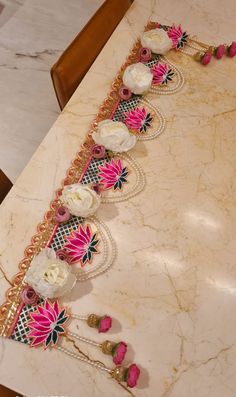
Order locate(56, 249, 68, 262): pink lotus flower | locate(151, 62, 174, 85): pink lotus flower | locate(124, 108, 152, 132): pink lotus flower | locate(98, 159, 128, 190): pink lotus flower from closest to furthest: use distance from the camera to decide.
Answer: locate(56, 249, 68, 262): pink lotus flower
locate(98, 159, 128, 190): pink lotus flower
locate(124, 108, 152, 132): pink lotus flower
locate(151, 62, 174, 85): pink lotus flower

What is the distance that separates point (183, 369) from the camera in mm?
913

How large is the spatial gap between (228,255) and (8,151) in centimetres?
136

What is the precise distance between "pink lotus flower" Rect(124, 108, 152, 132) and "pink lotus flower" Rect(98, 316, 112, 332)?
24.3 inches

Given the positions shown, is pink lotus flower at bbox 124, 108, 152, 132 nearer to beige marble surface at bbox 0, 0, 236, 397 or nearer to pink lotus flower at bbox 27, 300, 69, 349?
beige marble surface at bbox 0, 0, 236, 397

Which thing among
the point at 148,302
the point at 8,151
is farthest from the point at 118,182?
the point at 8,151

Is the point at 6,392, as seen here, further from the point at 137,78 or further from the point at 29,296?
the point at 137,78

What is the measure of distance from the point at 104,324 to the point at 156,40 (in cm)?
101

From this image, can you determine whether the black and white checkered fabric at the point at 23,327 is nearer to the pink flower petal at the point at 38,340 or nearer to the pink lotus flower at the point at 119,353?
the pink flower petal at the point at 38,340

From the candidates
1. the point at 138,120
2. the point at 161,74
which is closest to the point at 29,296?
the point at 138,120

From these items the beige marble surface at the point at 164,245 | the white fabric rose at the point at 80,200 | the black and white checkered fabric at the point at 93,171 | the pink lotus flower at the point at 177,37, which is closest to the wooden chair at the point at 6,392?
the beige marble surface at the point at 164,245

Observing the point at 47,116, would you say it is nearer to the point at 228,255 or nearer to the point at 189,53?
the point at 189,53

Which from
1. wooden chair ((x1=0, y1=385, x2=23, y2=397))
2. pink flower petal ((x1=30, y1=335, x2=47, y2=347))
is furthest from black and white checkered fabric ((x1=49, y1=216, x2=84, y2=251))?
wooden chair ((x1=0, y1=385, x2=23, y2=397))

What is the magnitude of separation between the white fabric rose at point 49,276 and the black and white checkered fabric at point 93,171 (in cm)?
29

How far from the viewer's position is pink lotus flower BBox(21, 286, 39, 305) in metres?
0.94
